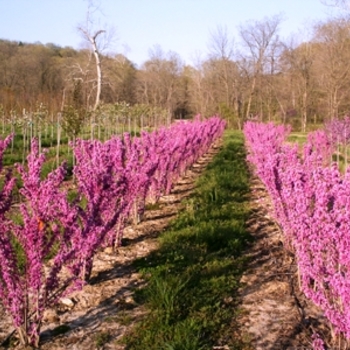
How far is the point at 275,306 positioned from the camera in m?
4.14

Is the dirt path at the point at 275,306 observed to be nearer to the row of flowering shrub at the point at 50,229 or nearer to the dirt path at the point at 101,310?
the dirt path at the point at 101,310

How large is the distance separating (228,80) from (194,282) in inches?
2058

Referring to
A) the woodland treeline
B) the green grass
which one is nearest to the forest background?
the woodland treeline

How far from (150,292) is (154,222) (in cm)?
285

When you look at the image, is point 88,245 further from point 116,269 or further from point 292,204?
point 292,204

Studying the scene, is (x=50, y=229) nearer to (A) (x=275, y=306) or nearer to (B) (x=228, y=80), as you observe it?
(A) (x=275, y=306)

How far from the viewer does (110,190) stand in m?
4.11

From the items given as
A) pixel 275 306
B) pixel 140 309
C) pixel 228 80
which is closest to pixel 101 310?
pixel 140 309

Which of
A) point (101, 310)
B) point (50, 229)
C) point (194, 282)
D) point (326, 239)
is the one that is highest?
point (326, 239)

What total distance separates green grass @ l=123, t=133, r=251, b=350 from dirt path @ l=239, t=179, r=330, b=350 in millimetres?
148

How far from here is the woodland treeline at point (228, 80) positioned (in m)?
33.9

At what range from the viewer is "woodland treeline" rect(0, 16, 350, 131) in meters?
33.9

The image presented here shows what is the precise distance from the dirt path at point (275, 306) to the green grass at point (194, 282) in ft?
0.48

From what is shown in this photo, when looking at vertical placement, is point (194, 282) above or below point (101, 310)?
above
